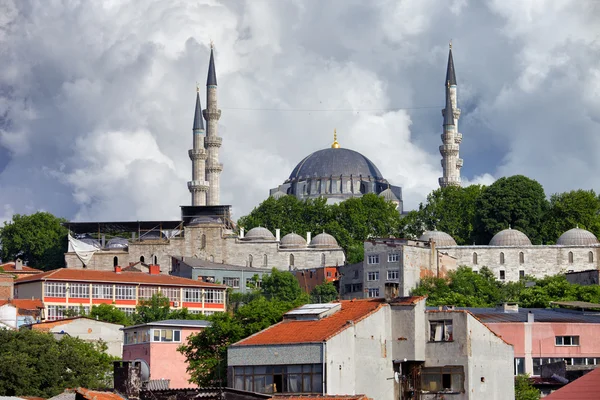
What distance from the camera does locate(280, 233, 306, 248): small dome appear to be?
288ft

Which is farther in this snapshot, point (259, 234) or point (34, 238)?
point (34, 238)

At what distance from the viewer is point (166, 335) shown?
44688 millimetres

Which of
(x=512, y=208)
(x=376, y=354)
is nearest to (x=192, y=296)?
(x=512, y=208)

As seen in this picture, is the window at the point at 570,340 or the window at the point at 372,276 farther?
the window at the point at 372,276

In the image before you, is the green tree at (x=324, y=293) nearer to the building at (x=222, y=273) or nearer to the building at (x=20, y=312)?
the building at (x=222, y=273)

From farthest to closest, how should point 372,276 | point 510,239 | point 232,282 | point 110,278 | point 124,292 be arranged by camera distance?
point 510,239, point 232,282, point 372,276, point 110,278, point 124,292

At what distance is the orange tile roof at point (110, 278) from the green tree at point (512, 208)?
2290 centimetres

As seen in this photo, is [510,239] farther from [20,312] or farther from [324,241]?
[20,312]

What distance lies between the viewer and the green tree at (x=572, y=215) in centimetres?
8825

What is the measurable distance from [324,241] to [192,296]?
57.9ft

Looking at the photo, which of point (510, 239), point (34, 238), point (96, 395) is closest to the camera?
point (96, 395)

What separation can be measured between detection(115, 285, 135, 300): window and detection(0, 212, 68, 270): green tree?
21704mm

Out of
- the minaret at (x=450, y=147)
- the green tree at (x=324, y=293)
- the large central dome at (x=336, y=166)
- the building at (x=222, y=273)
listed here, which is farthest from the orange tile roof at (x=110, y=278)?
the large central dome at (x=336, y=166)

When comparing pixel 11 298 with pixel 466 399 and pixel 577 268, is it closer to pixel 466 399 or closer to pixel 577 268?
pixel 577 268
